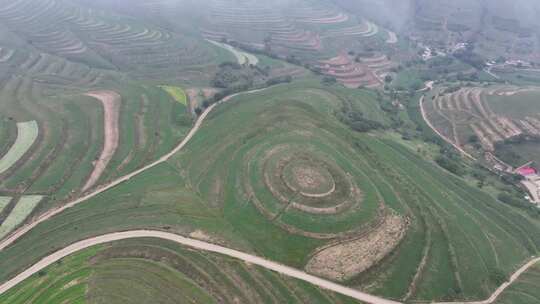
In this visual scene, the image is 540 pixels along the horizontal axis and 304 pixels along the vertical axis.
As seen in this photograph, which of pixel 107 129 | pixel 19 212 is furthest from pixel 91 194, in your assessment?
pixel 107 129

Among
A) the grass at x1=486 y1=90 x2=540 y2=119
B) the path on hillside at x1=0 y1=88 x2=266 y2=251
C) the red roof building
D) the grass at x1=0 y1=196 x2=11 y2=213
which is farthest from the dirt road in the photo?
the grass at x1=0 y1=196 x2=11 y2=213

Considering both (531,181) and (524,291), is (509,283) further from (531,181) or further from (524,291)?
(531,181)

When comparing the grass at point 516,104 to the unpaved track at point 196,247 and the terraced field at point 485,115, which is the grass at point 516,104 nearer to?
the terraced field at point 485,115

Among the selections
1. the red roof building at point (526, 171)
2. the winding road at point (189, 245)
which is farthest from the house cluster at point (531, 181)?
the winding road at point (189, 245)

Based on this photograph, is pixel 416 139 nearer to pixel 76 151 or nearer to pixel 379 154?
pixel 379 154

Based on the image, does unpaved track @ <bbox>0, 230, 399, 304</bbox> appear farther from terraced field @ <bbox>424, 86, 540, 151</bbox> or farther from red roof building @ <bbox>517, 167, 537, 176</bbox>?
terraced field @ <bbox>424, 86, 540, 151</bbox>

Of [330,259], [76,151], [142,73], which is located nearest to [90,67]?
[142,73]
